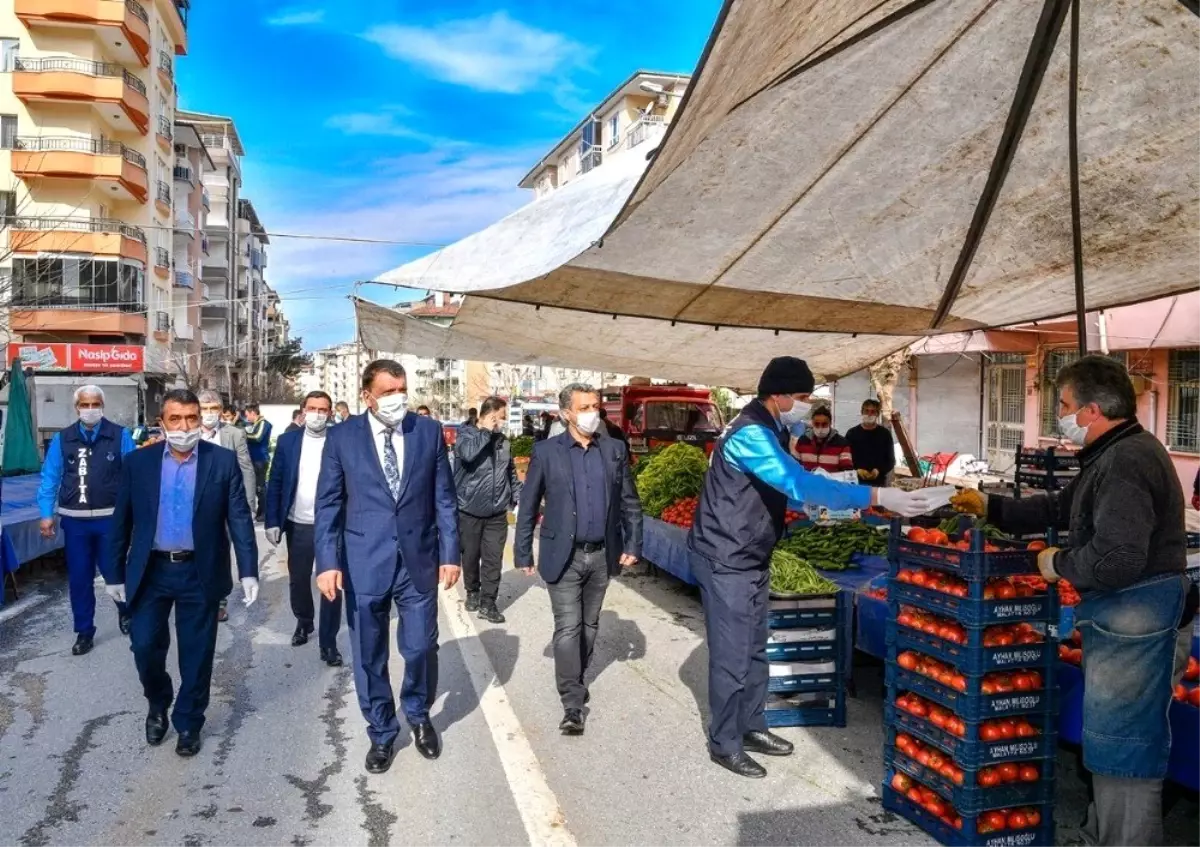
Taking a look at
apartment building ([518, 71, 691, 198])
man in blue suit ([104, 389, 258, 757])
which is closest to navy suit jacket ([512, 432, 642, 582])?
man in blue suit ([104, 389, 258, 757])

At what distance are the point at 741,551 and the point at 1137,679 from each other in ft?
6.25

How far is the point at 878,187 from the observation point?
5.87 meters

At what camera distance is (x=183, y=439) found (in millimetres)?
5328

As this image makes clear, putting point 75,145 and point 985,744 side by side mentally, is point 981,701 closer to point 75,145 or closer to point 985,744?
point 985,744

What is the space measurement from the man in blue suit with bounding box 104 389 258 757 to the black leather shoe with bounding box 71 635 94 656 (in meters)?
2.29

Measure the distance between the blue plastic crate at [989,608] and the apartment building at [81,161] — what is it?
37.4 metres

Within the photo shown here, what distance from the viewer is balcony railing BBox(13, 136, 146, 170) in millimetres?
37031

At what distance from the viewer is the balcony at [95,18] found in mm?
36094

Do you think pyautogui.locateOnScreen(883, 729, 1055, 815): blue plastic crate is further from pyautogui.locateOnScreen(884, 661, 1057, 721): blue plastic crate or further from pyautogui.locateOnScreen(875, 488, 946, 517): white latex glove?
pyautogui.locateOnScreen(875, 488, 946, 517): white latex glove

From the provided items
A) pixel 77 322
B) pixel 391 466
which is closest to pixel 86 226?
pixel 77 322

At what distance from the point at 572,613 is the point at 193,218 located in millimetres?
55952

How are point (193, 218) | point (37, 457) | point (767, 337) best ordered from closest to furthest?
point (767, 337), point (37, 457), point (193, 218)

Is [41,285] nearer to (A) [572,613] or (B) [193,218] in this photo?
(B) [193,218]

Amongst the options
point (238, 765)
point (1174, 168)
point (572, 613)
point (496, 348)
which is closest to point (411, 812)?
point (238, 765)
